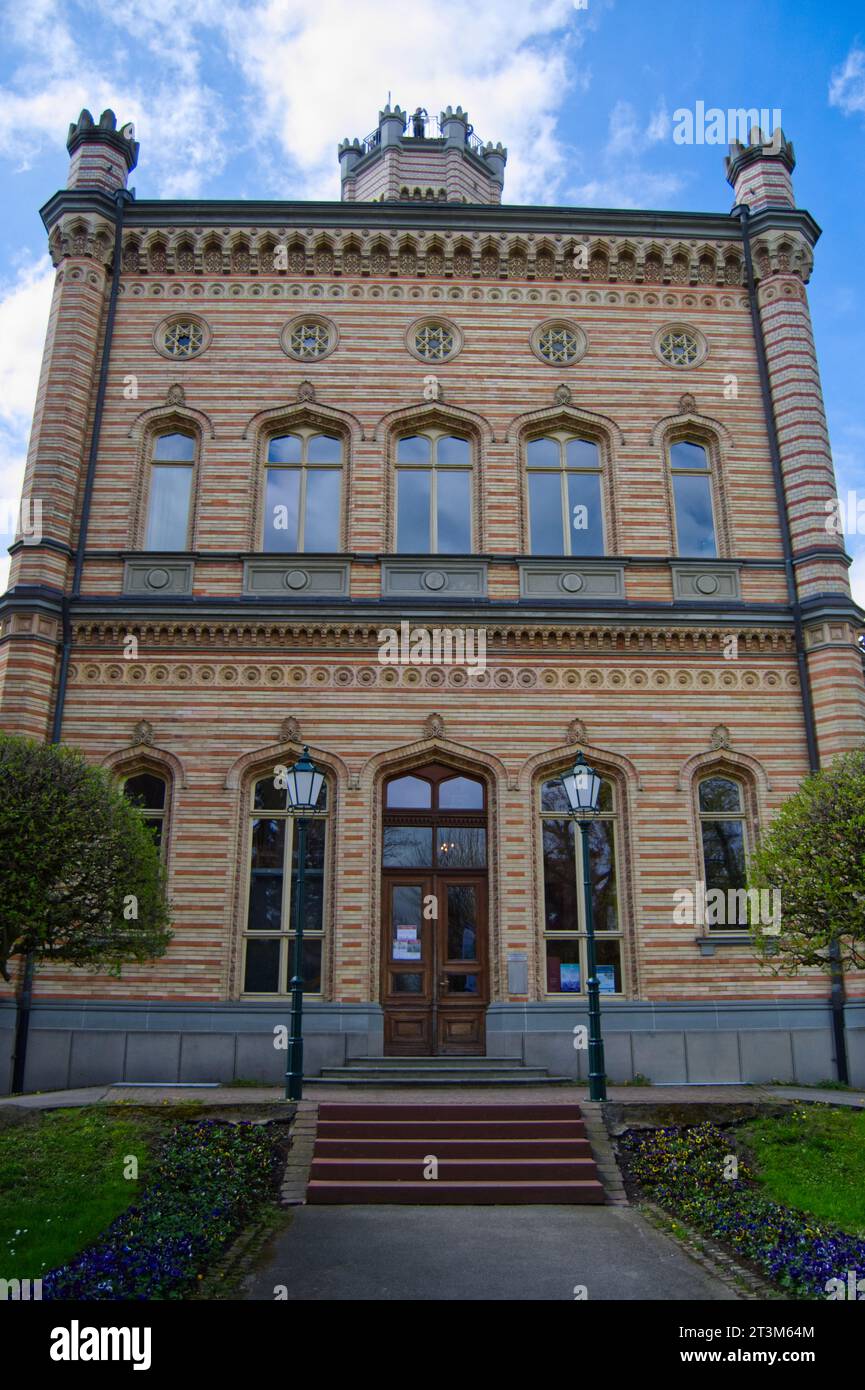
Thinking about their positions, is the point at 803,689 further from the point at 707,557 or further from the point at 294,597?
the point at 294,597

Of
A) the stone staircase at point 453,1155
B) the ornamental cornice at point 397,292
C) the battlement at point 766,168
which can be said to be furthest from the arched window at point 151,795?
the battlement at point 766,168

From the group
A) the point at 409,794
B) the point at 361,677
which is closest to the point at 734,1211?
the point at 409,794

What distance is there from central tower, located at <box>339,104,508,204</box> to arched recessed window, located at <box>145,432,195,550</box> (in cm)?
2704

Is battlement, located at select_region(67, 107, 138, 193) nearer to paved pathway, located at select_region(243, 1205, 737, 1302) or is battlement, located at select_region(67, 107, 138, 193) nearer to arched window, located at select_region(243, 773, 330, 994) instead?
arched window, located at select_region(243, 773, 330, 994)

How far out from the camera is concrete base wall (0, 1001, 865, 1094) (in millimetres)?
15844

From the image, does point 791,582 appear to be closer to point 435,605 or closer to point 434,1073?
point 435,605

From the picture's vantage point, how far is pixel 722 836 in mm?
17422

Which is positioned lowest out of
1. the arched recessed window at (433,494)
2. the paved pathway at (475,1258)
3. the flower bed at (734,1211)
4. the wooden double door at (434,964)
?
the paved pathway at (475,1258)

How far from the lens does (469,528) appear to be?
744 inches

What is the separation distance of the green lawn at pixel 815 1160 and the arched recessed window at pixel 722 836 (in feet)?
14.7

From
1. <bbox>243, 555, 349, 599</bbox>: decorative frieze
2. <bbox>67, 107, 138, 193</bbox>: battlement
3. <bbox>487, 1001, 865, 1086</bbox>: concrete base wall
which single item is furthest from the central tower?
<bbox>487, 1001, 865, 1086</bbox>: concrete base wall

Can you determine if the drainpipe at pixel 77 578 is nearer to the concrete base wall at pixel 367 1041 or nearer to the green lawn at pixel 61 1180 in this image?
the concrete base wall at pixel 367 1041

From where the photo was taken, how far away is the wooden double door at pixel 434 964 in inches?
650

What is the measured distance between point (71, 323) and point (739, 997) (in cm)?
1666
